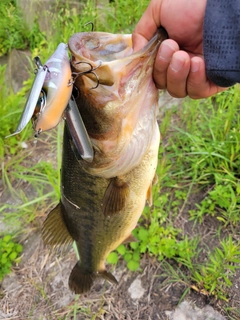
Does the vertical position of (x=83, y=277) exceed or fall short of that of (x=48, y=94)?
it falls short

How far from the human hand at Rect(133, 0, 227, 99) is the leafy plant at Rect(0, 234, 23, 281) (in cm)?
165

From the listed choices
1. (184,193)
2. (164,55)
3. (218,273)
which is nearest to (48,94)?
(164,55)

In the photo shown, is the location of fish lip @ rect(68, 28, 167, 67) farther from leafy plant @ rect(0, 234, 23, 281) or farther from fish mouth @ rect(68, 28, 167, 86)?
leafy plant @ rect(0, 234, 23, 281)

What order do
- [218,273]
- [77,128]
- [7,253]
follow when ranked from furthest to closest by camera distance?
[7,253]
[218,273]
[77,128]

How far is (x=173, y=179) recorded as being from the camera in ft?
7.84

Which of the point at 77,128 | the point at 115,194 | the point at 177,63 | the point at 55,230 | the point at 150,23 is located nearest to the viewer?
the point at 77,128

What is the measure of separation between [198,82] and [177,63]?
0.45ft

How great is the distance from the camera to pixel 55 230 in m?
1.65

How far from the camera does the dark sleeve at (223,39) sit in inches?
43.4

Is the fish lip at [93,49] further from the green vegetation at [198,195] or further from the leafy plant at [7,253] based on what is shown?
the leafy plant at [7,253]

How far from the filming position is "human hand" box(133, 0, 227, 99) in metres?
1.14

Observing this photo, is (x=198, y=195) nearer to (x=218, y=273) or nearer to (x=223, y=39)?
(x=218, y=273)

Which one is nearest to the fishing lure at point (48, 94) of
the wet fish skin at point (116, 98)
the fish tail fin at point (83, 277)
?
the wet fish skin at point (116, 98)

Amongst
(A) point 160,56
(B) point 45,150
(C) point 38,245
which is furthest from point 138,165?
(B) point 45,150
